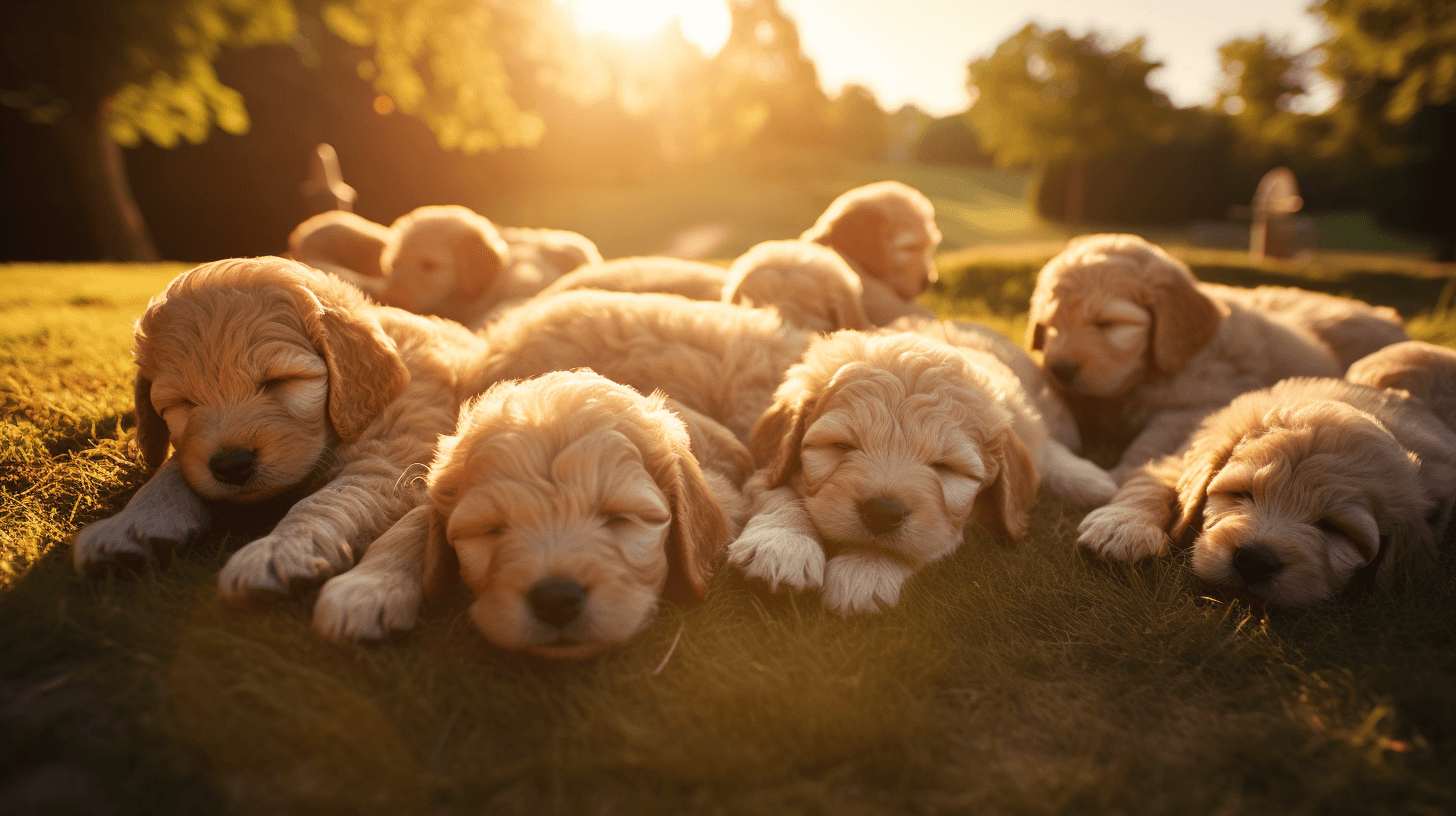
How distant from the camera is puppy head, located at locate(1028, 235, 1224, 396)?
4.07 m

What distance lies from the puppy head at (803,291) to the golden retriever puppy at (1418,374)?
264 centimetres

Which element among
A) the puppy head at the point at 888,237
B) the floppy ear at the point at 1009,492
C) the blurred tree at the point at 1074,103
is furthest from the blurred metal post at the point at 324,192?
the blurred tree at the point at 1074,103

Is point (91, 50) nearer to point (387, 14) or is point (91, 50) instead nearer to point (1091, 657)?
point (387, 14)

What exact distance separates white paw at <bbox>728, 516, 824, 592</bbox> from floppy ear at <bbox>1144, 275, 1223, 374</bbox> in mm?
2859

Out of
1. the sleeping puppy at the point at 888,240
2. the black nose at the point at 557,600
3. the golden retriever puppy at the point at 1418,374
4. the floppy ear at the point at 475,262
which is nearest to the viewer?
the black nose at the point at 557,600

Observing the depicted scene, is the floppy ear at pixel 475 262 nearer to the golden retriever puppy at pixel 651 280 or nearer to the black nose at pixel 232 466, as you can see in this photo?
the golden retriever puppy at pixel 651 280

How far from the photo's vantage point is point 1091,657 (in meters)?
2.19

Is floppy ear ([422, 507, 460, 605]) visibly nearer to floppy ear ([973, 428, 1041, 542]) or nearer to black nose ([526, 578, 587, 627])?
black nose ([526, 578, 587, 627])

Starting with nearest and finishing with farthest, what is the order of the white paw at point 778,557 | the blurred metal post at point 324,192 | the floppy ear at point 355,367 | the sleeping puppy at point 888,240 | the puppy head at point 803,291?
the white paw at point 778,557 → the floppy ear at point 355,367 → the puppy head at point 803,291 → the sleeping puppy at point 888,240 → the blurred metal post at point 324,192

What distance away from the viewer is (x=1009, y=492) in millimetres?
2725

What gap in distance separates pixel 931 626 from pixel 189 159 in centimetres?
2041

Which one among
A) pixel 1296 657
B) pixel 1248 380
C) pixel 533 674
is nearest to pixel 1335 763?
pixel 1296 657

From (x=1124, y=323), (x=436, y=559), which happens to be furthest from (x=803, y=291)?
(x=436, y=559)

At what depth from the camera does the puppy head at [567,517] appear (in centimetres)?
188
